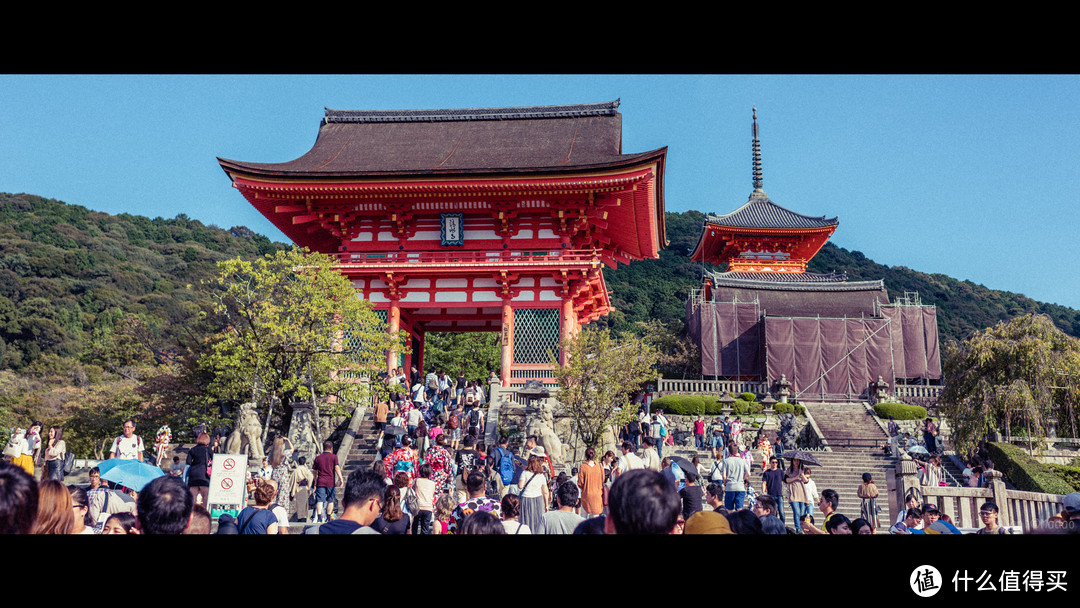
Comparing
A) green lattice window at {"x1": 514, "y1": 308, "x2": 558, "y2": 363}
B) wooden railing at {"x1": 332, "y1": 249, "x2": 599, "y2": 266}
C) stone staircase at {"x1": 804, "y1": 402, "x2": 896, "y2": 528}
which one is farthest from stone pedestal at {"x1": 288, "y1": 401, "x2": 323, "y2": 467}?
stone staircase at {"x1": 804, "y1": 402, "x2": 896, "y2": 528}

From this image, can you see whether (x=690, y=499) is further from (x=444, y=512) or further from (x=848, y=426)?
(x=848, y=426)

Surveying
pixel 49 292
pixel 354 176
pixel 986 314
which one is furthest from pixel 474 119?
pixel 986 314

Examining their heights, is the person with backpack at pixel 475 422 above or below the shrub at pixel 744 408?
below

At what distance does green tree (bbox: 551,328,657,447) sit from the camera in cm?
1736

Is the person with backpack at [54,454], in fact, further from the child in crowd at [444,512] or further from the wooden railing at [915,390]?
the wooden railing at [915,390]

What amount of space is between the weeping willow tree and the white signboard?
17848 mm

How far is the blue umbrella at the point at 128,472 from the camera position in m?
8.29

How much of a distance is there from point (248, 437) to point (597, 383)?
320 inches

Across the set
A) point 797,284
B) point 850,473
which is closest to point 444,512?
point 850,473

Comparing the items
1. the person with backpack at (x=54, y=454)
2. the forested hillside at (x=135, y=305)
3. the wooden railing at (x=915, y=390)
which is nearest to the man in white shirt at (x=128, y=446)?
the person with backpack at (x=54, y=454)

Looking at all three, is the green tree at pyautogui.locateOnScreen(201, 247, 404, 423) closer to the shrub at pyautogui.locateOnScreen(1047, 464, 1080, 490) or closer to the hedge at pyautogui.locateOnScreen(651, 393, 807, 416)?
the hedge at pyautogui.locateOnScreen(651, 393, 807, 416)

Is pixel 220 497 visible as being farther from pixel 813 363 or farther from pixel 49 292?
pixel 49 292
